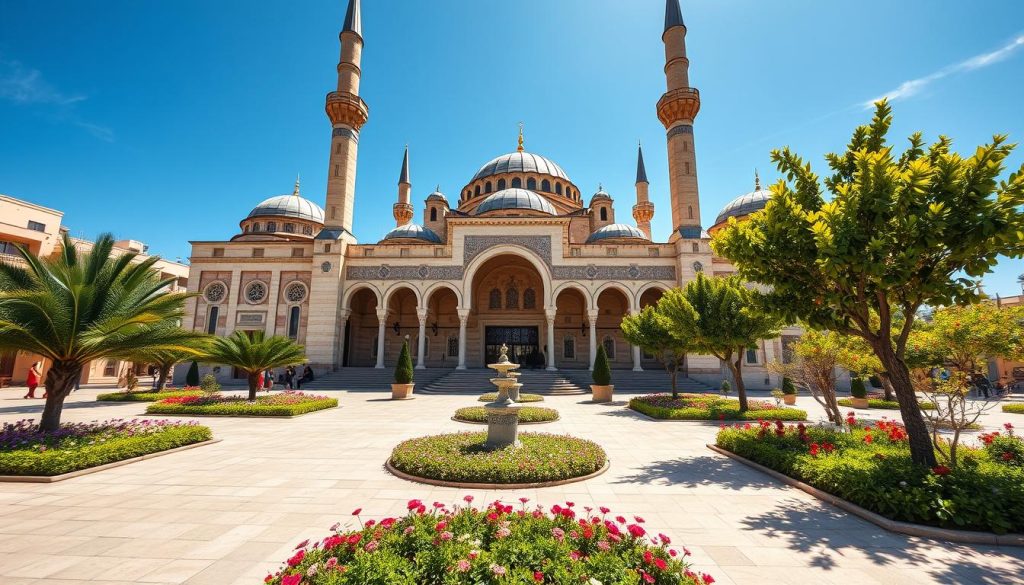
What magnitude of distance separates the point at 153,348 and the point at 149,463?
2440 mm

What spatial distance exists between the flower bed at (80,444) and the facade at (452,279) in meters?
15.2

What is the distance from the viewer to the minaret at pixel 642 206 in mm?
36125

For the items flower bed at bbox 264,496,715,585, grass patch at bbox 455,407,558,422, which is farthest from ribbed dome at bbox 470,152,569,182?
flower bed at bbox 264,496,715,585

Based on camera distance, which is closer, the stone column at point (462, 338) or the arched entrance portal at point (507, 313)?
the stone column at point (462, 338)

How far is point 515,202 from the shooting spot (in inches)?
1148

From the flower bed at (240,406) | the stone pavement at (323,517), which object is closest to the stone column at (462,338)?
the flower bed at (240,406)

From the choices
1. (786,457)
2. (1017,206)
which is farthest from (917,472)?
(1017,206)

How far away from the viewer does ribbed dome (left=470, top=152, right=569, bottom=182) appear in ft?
113

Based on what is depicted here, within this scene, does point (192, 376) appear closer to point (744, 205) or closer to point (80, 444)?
point (80, 444)

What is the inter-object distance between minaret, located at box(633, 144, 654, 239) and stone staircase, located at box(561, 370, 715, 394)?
1691 cm

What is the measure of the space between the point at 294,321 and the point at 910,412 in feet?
85.5

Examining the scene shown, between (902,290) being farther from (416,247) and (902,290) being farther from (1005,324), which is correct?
(416,247)

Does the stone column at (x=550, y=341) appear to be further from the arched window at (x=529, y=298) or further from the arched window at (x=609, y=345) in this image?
the arched window at (x=609, y=345)

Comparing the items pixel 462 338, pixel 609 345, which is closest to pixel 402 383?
pixel 462 338
